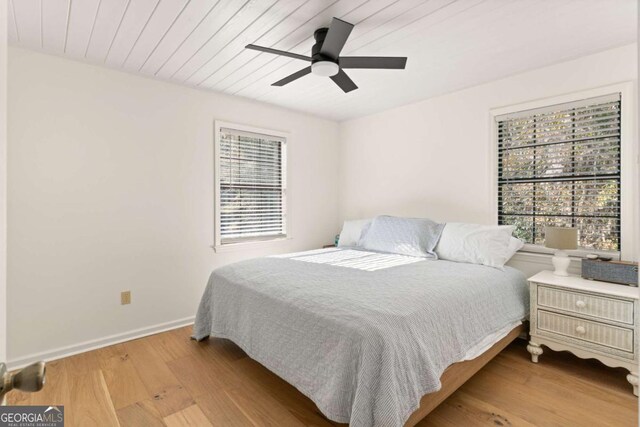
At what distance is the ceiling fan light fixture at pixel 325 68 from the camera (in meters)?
2.08

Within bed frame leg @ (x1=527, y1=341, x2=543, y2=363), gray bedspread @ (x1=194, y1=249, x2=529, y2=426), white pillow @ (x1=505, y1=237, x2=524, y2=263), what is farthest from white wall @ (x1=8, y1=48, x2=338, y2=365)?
bed frame leg @ (x1=527, y1=341, x2=543, y2=363)

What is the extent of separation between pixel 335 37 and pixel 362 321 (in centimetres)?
161

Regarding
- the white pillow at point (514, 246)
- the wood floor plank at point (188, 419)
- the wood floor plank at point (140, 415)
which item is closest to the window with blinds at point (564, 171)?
the white pillow at point (514, 246)

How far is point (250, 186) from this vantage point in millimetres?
3750

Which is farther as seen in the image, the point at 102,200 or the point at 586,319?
the point at 102,200

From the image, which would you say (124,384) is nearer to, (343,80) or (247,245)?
(247,245)

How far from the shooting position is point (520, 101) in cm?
291

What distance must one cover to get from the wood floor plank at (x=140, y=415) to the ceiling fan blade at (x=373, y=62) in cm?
246

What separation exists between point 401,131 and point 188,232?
267 centimetres

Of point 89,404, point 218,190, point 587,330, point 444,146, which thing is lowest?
point 89,404

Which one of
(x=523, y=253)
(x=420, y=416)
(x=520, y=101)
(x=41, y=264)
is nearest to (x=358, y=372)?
(x=420, y=416)

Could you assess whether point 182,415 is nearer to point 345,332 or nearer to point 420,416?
point 345,332

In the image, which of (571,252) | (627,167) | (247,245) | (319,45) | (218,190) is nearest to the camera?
(319,45)

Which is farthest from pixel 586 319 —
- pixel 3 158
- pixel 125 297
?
pixel 125 297
